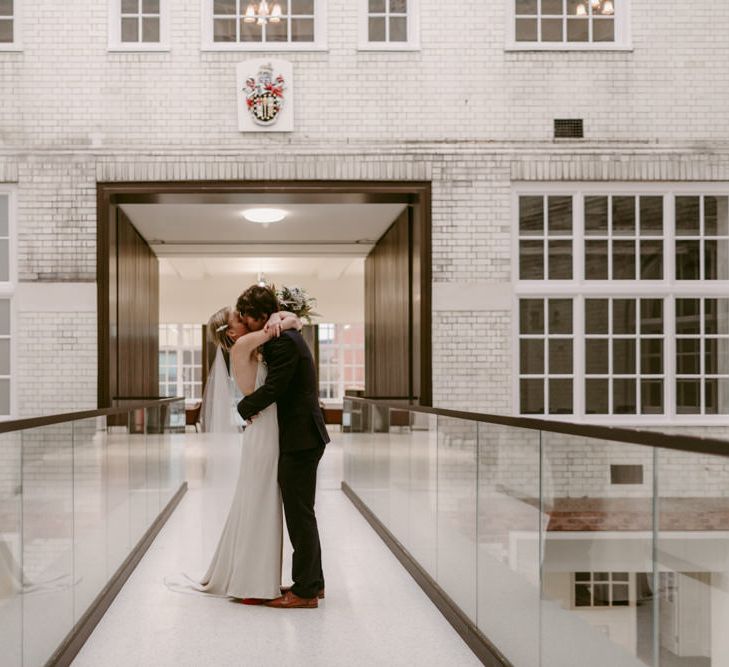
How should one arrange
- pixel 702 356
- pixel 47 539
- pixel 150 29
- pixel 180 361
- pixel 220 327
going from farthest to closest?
pixel 180 361
pixel 702 356
pixel 150 29
pixel 220 327
pixel 47 539

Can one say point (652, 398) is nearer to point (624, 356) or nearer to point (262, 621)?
point (624, 356)

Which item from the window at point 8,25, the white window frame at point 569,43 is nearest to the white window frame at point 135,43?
the window at point 8,25

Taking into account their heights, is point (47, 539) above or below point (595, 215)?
below

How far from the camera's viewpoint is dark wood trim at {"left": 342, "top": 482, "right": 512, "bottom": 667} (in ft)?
11.8

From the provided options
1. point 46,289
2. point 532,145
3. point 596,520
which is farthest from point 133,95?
point 596,520

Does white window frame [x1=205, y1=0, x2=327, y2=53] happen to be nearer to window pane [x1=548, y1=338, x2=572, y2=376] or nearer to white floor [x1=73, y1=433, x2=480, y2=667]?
window pane [x1=548, y1=338, x2=572, y2=376]

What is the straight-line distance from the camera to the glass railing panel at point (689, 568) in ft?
6.46

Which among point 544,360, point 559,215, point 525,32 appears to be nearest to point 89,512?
point 544,360

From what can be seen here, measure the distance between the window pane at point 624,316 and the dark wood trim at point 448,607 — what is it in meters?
4.25

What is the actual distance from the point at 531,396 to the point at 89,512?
624cm

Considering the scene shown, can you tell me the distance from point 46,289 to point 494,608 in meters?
7.04

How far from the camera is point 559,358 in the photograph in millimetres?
9641

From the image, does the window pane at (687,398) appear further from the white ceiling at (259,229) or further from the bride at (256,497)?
the bride at (256,497)

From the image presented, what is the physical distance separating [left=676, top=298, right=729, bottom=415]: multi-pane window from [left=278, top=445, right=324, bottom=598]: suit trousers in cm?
634
